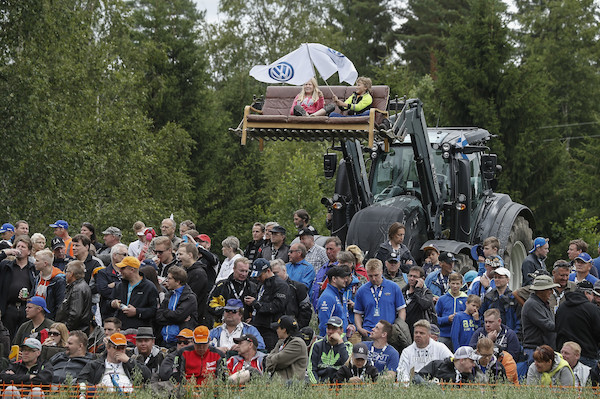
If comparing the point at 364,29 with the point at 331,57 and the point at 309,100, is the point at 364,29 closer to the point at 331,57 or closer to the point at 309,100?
the point at 331,57

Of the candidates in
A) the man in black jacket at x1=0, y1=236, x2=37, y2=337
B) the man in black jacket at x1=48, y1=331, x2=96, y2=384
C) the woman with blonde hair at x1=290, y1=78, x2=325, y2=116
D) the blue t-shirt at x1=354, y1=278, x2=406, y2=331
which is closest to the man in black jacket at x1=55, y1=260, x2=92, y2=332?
the man in black jacket at x1=0, y1=236, x2=37, y2=337

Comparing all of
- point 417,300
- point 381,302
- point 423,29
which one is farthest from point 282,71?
point 423,29

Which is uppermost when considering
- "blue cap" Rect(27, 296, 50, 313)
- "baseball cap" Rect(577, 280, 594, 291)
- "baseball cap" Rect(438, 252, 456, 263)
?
"baseball cap" Rect(438, 252, 456, 263)

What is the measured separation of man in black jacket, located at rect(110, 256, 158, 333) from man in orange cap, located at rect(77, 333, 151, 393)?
4.96ft

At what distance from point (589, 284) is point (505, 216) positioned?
6.66m

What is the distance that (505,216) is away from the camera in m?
19.0

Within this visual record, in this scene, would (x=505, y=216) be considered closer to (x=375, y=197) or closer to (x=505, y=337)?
(x=375, y=197)

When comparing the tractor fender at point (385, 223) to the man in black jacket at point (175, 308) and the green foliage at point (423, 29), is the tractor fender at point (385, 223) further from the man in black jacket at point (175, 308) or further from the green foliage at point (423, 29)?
the green foliage at point (423, 29)

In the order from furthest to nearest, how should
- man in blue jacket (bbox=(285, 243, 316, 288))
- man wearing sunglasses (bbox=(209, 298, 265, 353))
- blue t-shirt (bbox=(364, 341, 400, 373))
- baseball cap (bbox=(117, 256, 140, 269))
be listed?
1. man in blue jacket (bbox=(285, 243, 316, 288))
2. baseball cap (bbox=(117, 256, 140, 269))
3. man wearing sunglasses (bbox=(209, 298, 265, 353))
4. blue t-shirt (bbox=(364, 341, 400, 373))

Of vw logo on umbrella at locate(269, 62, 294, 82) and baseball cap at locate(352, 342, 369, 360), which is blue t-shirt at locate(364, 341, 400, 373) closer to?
baseball cap at locate(352, 342, 369, 360)

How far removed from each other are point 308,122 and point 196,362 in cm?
500

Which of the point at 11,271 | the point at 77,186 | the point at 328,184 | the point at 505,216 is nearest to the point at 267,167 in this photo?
the point at 328,184

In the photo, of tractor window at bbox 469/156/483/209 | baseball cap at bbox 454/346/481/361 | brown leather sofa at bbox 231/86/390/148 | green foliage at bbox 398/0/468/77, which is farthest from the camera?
green foliage at bbox 398/0/468/77

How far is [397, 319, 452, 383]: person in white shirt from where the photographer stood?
1117cm
